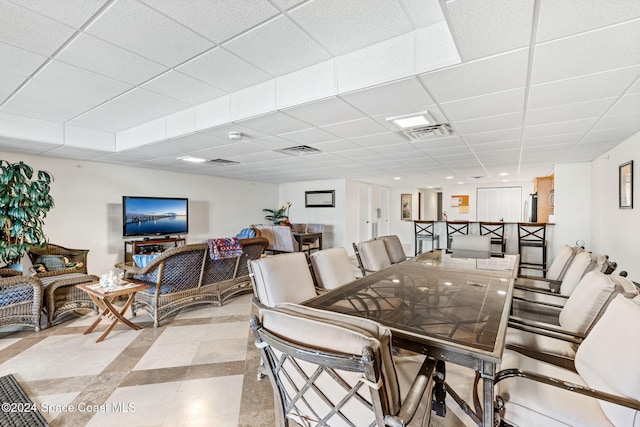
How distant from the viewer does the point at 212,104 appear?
10.3 feet

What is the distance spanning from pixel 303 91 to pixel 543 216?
7591 millimetres

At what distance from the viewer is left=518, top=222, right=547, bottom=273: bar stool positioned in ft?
18.4

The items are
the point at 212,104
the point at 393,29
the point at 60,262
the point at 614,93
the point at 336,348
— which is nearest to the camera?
the point at 336,348

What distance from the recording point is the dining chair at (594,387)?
1.08 meters

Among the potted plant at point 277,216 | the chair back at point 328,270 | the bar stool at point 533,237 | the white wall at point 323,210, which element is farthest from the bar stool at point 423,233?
the chair back at point 328,270

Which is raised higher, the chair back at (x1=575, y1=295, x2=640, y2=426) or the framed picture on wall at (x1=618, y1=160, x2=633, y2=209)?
the framed picture on wall at (x1=618, y1=160, x2=633, y2=209)

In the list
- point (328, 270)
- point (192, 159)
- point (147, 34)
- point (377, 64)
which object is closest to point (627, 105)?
point (377, 64)

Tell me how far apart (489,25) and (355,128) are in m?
1.88

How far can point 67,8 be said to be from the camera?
5.43 feet

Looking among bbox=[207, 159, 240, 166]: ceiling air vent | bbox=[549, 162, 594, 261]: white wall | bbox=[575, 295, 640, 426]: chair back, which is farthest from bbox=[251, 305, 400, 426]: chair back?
bbox=[549, 162, 594, 261]: white wall

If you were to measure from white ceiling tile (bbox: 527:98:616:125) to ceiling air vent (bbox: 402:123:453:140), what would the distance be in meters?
0.78

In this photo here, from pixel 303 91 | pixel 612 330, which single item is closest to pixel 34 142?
pixel 303 91

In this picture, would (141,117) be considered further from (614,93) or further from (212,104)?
(614,93)

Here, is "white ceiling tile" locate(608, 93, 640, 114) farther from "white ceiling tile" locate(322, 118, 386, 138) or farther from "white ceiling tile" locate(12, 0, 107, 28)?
"white ceiling tile" locate(12, 0, 107, 28)
